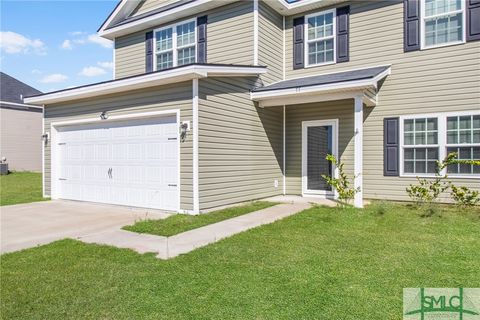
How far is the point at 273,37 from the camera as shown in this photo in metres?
10.4

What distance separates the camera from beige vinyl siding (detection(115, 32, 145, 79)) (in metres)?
12.4

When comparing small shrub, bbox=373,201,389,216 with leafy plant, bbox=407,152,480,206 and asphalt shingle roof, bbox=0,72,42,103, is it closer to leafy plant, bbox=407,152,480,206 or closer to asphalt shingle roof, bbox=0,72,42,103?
leafy plant, bbox=407,152,480,206

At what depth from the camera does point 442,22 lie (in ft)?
28.1

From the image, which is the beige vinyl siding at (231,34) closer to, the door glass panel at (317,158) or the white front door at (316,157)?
the white front door at (316,157)

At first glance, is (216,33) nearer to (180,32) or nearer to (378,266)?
(180,32)

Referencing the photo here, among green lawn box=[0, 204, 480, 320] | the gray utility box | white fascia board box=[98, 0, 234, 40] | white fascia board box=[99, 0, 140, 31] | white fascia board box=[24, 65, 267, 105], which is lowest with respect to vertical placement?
green lawn box=[0, 204, 480, 320]

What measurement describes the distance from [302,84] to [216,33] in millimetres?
3537

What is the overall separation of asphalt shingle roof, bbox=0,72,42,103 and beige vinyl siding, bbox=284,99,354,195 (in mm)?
18609

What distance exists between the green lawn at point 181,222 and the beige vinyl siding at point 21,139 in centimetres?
1775

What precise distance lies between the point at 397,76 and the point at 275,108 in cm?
338

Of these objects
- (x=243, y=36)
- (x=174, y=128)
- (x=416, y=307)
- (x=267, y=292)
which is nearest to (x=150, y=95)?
(x=174, y=128)

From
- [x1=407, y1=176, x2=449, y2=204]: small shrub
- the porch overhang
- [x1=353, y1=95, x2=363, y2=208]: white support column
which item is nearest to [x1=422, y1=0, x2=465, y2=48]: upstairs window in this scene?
the porch overhang

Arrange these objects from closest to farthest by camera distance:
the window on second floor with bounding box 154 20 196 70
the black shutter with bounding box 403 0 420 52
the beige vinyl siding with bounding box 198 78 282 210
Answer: the beige vinyl siding with bounding box 198 78 282 210, the black shutter with bounding box 403 0 420 52, the window on second floor with bounding box 154 20 196 70

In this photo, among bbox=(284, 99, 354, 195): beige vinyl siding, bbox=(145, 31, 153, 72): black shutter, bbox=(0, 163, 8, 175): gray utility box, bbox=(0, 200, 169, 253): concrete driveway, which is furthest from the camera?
bbox=(0, 163, 8, 175): gray utility box
